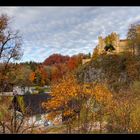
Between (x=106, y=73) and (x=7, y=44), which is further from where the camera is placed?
(x=106, y=73)

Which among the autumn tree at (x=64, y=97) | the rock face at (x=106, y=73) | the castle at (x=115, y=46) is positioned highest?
the castle at (x=115, y=46)

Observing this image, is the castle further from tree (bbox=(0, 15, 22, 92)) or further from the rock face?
tree (bbox=(0, 15, 22, 92))

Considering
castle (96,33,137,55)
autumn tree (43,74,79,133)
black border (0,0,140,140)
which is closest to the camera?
black border (0,0,140,140)

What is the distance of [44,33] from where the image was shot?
2.45 meters

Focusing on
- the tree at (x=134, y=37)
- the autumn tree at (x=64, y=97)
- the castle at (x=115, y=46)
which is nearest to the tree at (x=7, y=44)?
the autumn tree at (x=64, y=97)

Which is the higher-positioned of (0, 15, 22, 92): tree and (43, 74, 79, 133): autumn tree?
(0, 15, 22, 92): tree

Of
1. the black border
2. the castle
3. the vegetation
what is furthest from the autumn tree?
the black border

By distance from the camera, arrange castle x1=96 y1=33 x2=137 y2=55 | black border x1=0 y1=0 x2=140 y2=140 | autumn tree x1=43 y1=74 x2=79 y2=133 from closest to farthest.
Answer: black border x1=0 y1=0 x2=140 y2=140 → castle x1=96 y1=33 x2=137 y2=55 → autumn tree x1=43 y1=74 x2=79 y2=133
